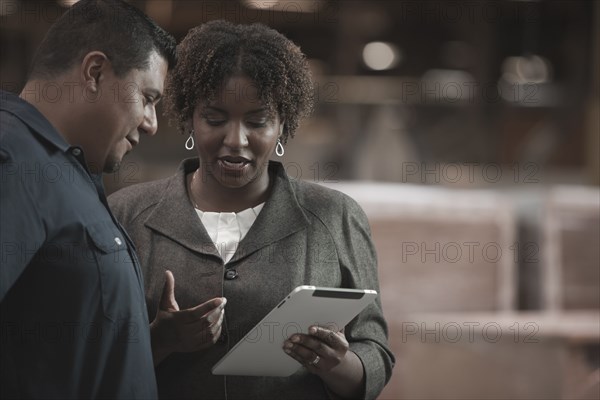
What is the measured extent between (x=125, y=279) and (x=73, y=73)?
39 centimetres

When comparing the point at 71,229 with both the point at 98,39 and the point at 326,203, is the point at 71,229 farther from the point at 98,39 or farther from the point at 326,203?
the point at 326,203

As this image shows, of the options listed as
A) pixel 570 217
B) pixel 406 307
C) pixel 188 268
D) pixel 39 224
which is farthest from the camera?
pixel 570 217

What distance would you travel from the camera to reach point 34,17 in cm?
711

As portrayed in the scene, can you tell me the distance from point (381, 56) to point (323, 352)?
6408 millimetres

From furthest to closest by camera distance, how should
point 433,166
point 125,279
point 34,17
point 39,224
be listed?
1. point 34,17
2. point 433,166
3. point 125,279
4. point 39,224

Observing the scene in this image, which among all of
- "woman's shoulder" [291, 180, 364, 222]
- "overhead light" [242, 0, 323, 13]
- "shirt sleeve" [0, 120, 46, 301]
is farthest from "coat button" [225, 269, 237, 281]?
"overhead light" [242, 0, 323, 13]

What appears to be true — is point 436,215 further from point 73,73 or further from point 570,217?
point 73,73

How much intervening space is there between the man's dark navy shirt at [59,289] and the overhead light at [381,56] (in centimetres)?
652

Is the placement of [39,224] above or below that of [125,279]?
above

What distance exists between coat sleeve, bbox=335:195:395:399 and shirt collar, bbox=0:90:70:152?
2.40 ft

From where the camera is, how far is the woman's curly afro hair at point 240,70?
2045 millimetres

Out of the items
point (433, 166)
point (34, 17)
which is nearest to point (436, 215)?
point (433, 166)

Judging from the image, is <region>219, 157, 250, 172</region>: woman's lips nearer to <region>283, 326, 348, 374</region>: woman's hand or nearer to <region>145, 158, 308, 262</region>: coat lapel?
<region>145, 158, 308, 262</region>: coat lapel

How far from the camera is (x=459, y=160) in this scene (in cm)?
736
